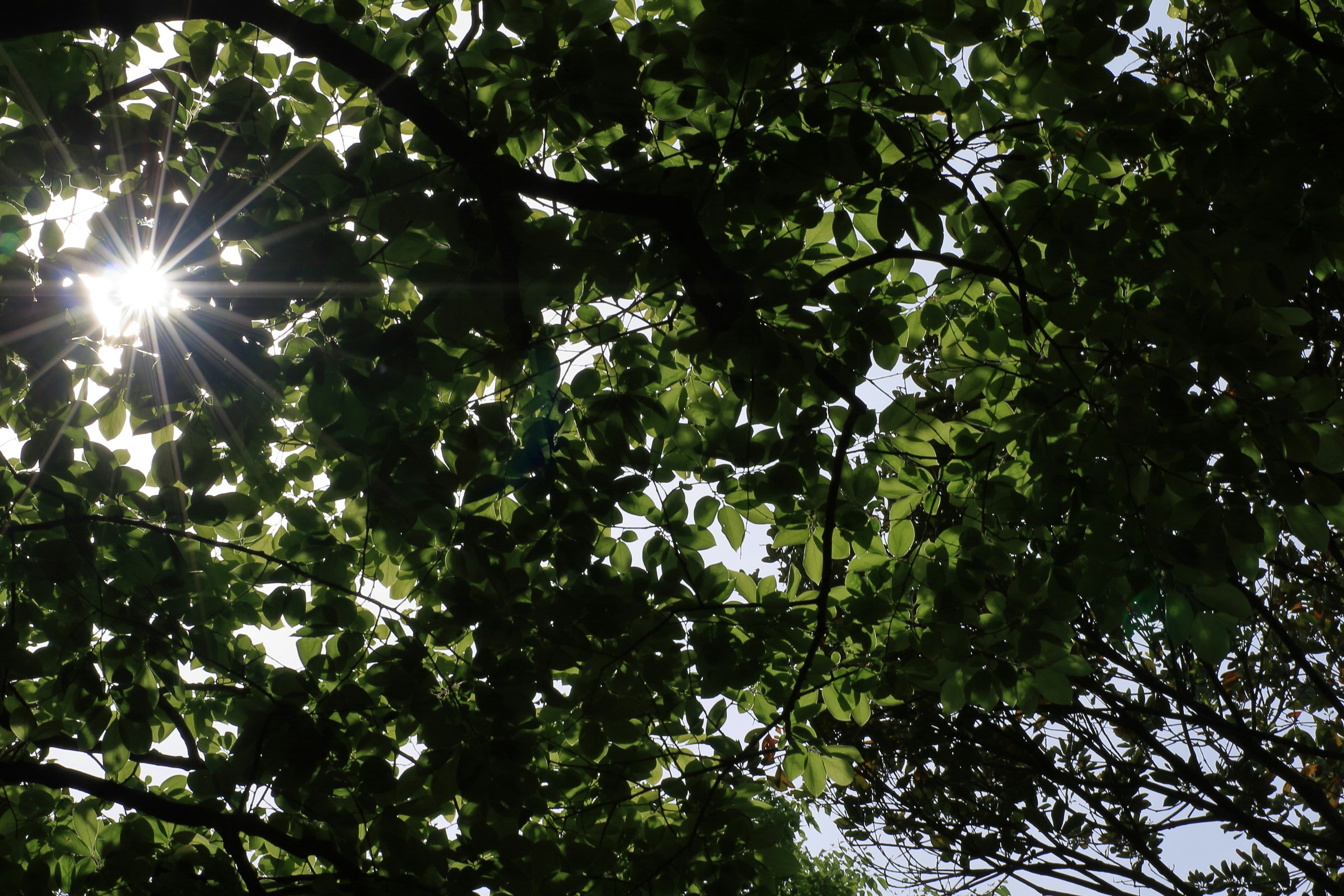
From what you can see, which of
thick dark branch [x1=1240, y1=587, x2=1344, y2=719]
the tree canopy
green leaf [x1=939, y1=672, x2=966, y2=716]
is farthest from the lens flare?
thick dark branch [x1=1240, y1=587, x2=1344, y2=719]

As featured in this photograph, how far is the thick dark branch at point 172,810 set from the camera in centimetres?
286

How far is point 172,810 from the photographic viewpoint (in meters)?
3.02

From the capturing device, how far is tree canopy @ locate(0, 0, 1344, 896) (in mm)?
2455

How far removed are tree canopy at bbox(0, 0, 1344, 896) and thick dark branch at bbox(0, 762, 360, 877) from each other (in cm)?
2

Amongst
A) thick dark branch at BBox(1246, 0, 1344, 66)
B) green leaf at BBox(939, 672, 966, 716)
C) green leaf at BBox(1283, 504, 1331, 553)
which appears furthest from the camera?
green leaf at BBox(939, 672, 966, 716)

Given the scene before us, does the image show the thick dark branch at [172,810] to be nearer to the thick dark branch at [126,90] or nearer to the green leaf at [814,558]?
the green leaf at [814,558]

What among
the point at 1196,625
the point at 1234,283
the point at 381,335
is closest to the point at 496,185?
the point at 381,335

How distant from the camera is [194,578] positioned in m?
3.00

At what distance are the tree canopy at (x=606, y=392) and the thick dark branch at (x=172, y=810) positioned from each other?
25 millimetres

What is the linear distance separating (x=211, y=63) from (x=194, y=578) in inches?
69.5

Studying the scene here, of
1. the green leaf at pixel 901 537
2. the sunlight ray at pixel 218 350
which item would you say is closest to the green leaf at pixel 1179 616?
the green leaf at pixel 901 537

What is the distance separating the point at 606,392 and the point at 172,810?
2.22 m

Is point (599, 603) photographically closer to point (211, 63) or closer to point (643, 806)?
point (643, 806)

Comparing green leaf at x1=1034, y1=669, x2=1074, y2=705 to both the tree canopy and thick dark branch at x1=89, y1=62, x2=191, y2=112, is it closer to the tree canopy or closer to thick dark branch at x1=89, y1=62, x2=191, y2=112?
the tree canopy
